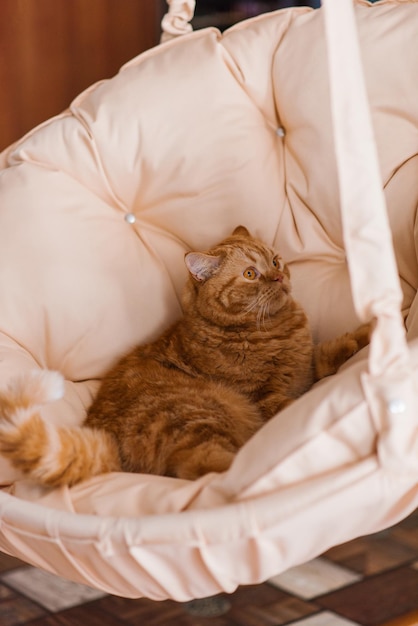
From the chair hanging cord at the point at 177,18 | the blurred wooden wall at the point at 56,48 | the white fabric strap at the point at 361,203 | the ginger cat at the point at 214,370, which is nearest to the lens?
the white fabric strap at the point at 361,203

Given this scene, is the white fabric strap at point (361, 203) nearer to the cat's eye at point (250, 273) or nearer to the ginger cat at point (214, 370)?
the ginger cat at point (214, 370)

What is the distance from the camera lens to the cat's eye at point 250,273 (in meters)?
1.56

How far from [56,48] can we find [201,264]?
1.30 metres

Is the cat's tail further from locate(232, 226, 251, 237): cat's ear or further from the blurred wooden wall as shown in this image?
the blurred wooden wall

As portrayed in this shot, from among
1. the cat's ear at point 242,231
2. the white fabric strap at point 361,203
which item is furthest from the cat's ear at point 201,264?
the white fabric strap at point 361,203

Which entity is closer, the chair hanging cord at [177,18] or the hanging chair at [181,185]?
the hanging chair at [181,185]

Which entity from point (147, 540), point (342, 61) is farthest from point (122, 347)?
point (342, 61)

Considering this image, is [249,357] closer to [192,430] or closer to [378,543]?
[192,430]

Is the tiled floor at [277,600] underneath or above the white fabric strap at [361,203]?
underneath

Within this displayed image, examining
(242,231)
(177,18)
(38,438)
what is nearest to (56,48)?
(177,18)

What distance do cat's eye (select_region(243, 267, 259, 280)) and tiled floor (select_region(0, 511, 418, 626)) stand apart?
69 centimetres

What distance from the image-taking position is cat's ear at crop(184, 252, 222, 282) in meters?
1.55

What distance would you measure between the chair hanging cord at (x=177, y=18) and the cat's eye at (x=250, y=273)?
624 millimetres

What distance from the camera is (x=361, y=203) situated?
1.00 m
